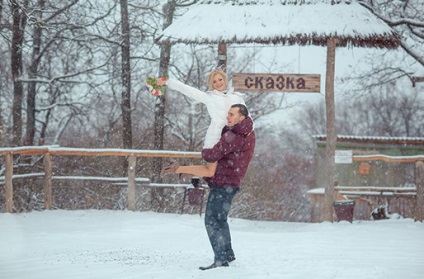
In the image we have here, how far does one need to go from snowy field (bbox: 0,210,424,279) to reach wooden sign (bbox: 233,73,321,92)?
2282 mm

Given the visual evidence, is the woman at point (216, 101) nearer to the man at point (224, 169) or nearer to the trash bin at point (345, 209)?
the man at point (224, 169)

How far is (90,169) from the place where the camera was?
14852 millimetres

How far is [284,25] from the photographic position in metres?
10.5

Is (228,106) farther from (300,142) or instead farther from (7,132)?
(300,142)

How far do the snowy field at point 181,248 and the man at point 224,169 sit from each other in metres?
0.30

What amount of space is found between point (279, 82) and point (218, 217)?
5362mm

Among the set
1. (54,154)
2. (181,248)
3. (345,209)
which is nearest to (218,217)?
(181,248)

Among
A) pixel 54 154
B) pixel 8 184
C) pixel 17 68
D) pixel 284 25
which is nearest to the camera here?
pixel 8 184

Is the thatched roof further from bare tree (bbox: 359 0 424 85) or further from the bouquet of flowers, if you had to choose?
the bouquet of flowers

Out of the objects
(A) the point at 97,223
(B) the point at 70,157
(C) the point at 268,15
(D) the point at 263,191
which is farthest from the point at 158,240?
(D) the point at 263,191

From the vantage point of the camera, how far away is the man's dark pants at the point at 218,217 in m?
5.30

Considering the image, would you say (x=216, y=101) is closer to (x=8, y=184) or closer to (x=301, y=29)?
(x=8, y=184)

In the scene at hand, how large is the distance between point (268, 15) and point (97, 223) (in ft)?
15.1

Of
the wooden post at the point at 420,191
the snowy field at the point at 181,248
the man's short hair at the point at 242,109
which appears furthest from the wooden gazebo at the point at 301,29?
the man's short hair at the point at 242,109
